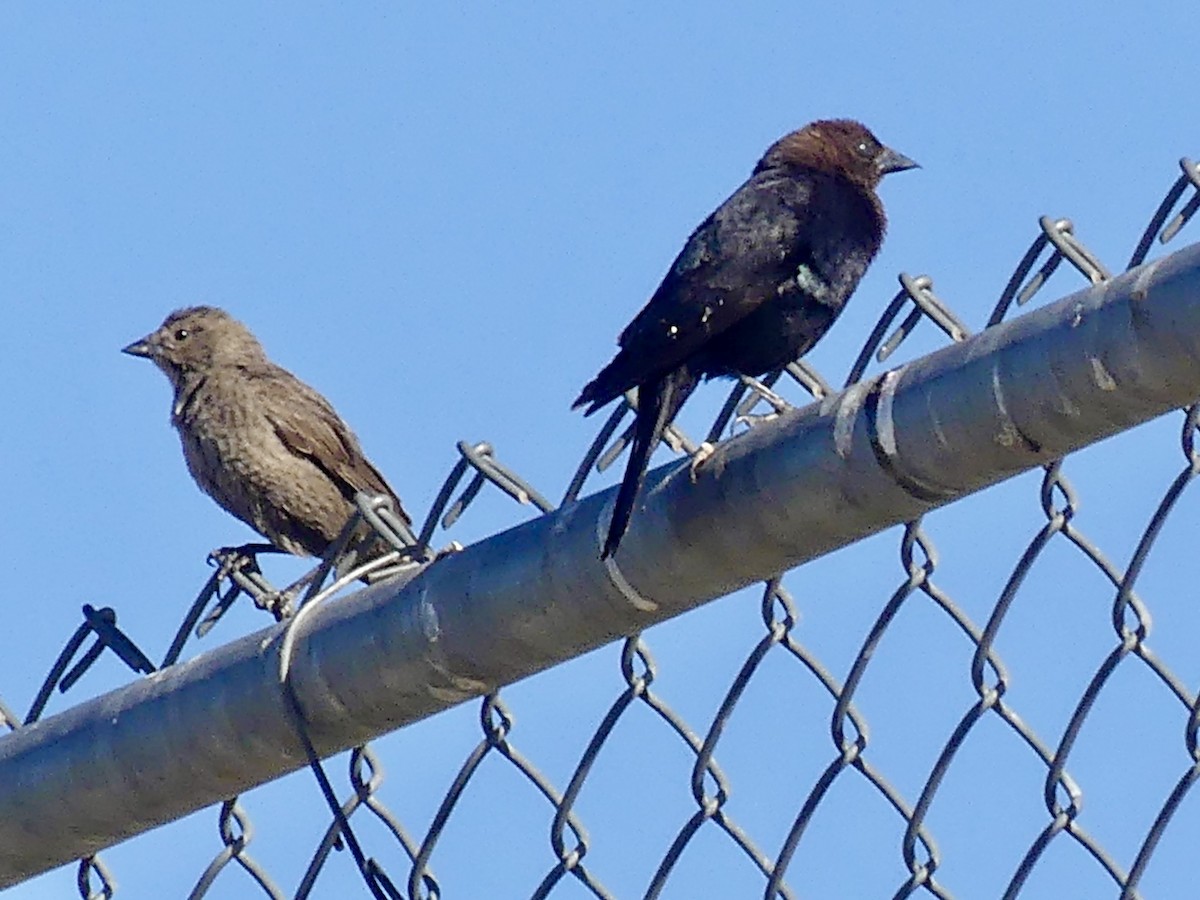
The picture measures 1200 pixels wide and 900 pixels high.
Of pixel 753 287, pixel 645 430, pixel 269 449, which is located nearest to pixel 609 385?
pixel 645 430

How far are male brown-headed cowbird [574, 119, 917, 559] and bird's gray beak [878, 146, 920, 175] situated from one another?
1.13ft

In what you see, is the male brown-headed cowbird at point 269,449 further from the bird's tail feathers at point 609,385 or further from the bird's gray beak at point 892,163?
the bird's tail feathers at point 609,385

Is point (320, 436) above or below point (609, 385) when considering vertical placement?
above

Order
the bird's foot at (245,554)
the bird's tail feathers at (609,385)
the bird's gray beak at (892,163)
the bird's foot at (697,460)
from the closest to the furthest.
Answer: the bird's foot at (697,460) → the bird's tail feathers at (609,385) → the bird's gray beak at (892,163) → the bird's foot at (245,554)

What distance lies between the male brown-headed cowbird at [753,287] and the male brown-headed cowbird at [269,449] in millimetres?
2896

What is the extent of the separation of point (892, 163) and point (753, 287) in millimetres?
1697

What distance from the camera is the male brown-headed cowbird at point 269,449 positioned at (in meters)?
7.62

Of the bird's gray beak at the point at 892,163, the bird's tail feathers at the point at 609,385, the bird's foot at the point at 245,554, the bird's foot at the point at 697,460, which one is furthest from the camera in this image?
the bird's foot at the point at 245,554

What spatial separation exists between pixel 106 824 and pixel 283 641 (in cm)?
32

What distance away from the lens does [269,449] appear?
766 cm

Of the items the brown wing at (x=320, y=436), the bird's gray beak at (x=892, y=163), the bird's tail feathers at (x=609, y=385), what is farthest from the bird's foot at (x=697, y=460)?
the brown wing at (x=320, y=436)

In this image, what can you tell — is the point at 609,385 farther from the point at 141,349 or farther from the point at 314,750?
the point at 141,349

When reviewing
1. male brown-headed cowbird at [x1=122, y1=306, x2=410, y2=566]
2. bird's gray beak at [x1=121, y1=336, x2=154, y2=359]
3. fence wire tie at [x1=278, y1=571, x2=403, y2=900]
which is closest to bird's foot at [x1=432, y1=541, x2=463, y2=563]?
fence wire tie at [x1=278, y1=571, x2=403, y2=900]

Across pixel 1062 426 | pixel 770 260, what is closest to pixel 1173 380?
pixel 1062 426
